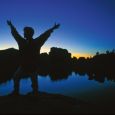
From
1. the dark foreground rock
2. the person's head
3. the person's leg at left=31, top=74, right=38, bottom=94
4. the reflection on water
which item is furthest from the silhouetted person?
the reflection on water

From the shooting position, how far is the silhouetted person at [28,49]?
1002 centimetres

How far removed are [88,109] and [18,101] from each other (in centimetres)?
302

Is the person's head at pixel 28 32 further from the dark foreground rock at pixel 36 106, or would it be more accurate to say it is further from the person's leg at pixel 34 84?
the dark foreground rock at pixel 36 106

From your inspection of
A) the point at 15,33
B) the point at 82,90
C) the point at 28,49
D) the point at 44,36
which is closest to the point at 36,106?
the point at 28,49

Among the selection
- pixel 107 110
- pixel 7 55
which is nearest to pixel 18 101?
pixel 107 110

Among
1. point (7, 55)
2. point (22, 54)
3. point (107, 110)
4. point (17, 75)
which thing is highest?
point (7, 55)

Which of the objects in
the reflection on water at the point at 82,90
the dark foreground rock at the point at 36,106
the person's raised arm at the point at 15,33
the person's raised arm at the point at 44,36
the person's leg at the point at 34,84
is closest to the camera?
the dark foreground rock at the point at 36,106

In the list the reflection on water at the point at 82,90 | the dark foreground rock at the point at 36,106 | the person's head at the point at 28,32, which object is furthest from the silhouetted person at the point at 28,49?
the reflection on water at the point at 82,90

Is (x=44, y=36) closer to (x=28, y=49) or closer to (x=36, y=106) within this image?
(x=28, y=49)

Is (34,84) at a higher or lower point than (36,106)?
higher

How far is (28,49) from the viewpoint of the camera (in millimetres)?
9992

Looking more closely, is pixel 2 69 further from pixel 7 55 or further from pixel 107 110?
pixel 107 110

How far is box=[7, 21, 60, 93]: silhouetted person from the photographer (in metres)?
10.0

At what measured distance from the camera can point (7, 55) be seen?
152000 mm
